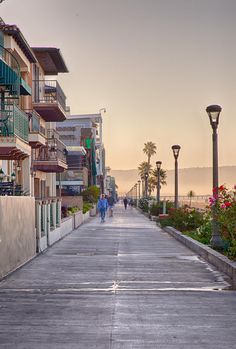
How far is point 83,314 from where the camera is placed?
9.30 meters

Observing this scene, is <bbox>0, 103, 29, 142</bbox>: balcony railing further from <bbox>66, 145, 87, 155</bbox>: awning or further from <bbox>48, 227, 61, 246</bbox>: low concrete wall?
<bbox>66, 145, 87, 155</bbox>: awning

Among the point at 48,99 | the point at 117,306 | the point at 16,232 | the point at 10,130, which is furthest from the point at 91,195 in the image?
the point at 117,306

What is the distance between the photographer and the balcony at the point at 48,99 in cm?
3969

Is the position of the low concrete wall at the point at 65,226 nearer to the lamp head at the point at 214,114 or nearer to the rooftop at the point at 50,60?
the lamp head at the point at 214,114

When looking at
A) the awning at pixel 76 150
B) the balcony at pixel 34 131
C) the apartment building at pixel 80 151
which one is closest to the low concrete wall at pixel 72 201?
the apartment building at pixel 80 151

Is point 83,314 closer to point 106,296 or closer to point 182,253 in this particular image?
point 106,296

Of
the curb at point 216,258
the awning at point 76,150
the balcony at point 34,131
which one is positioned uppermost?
the awning at point 76,150

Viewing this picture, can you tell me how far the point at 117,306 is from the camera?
10023 millimetres

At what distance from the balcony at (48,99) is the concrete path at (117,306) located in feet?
76.8

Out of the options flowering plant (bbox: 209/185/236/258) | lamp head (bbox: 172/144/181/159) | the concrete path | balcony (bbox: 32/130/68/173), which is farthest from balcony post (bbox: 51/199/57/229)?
balcony (bbox: 32/130/68/173)

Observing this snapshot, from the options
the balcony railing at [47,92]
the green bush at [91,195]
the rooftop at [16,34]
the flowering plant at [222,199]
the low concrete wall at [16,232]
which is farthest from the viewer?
the green bush at [91,195]

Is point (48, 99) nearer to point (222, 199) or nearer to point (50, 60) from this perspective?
point (50, 60)

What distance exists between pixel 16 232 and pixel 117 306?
622cm

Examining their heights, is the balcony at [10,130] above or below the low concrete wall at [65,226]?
above
